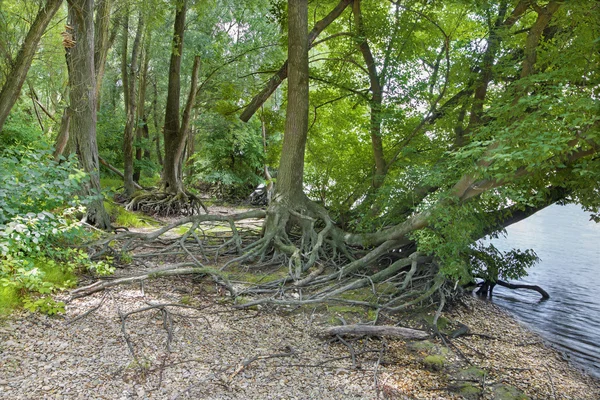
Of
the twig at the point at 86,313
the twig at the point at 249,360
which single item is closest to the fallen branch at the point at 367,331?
the twig at the point at 249,360

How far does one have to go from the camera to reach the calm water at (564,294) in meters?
6.06

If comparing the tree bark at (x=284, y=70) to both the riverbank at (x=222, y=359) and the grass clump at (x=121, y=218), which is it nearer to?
the grass clump at (x=121, y=218)

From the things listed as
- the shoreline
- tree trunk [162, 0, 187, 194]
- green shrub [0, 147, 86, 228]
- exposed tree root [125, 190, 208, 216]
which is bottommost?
the shoreline

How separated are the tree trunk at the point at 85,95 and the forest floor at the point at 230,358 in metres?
2.90

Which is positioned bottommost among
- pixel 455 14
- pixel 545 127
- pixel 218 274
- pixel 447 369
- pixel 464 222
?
Answer: pixel 447 369

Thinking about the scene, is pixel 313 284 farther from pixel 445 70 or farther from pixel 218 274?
pixel 445 70

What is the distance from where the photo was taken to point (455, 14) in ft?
26.0

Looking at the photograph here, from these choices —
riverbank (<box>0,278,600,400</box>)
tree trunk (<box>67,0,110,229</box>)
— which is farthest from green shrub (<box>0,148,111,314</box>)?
tree trunk (<box>67,0,110,229</box>)

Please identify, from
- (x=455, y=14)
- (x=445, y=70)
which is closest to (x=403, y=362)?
(x=445, y=70)

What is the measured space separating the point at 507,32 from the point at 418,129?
209cm

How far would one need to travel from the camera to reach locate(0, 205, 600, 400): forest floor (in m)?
2.99

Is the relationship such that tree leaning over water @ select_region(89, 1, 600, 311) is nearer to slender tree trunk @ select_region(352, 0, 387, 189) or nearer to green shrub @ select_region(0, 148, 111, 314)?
slender tree trunk @ select_region(352, 0, 387, 189)

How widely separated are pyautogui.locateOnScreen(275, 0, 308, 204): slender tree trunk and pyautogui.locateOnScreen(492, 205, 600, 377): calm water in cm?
461

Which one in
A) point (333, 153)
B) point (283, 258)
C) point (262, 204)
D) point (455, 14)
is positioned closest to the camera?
point (283, 258)
